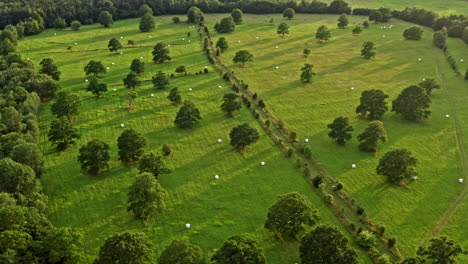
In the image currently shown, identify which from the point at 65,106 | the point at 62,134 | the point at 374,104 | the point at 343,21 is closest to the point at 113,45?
the point at 65,106

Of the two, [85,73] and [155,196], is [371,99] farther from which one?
[85,73]

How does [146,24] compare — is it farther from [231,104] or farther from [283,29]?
[231,104]

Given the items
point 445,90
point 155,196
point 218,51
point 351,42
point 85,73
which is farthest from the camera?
point 351,42

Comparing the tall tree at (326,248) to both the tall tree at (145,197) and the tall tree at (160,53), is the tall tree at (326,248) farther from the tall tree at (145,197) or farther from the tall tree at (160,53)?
the tall tree at (160,53)

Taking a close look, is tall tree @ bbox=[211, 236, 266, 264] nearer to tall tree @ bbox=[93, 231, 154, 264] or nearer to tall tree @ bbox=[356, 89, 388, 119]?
tall tree @ bbox=[93, 231, 154, 264]

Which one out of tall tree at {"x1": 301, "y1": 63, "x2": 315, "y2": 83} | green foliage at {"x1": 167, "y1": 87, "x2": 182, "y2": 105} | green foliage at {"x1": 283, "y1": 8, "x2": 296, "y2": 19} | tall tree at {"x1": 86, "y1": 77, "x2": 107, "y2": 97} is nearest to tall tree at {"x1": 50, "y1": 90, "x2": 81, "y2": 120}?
tall tree at {"x1": 86, "y1": 77, "x2": 107, "y2": 97}

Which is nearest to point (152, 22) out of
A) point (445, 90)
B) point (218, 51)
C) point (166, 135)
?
point (218, 51)
